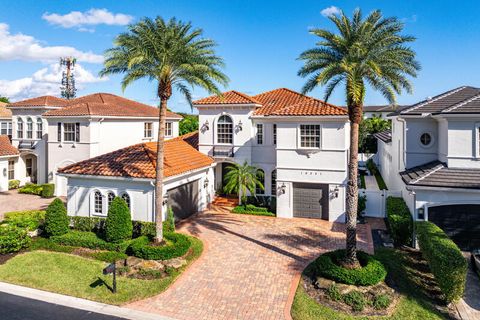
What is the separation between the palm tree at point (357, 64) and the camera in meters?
13.8

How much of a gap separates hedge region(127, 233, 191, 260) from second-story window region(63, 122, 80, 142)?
14952 millimetres

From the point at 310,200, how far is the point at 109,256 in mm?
12838

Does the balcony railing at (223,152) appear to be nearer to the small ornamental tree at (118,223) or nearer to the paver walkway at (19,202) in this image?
the small ornamental tree at (118,223)

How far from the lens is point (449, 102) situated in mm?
20766

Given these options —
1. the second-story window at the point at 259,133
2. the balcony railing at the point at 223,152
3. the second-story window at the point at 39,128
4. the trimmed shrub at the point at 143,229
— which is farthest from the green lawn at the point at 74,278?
the second-story window at the point at 39,128

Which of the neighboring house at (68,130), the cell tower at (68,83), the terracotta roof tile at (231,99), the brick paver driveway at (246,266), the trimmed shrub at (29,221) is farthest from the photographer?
the cell tower at (68,83)

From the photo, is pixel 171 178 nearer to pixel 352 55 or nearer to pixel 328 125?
pixel 328 125

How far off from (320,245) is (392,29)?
1065 centimetres

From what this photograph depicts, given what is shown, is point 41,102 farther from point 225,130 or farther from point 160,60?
point 160,60

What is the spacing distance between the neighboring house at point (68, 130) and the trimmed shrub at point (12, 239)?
419 inches

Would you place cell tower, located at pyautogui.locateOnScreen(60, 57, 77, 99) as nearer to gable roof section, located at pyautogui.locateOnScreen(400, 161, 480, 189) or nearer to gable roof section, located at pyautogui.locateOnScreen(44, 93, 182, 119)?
gable roof section, located at pyautogui.locateOnScreen(44, 93, 182, 119)

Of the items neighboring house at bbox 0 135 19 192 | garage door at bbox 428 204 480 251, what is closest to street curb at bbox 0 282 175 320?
garage door at bbox 428 204 480 251

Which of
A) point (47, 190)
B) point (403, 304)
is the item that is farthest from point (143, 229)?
point (47, 190)

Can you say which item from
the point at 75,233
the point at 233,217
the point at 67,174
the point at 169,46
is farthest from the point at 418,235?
the point at 67,174
